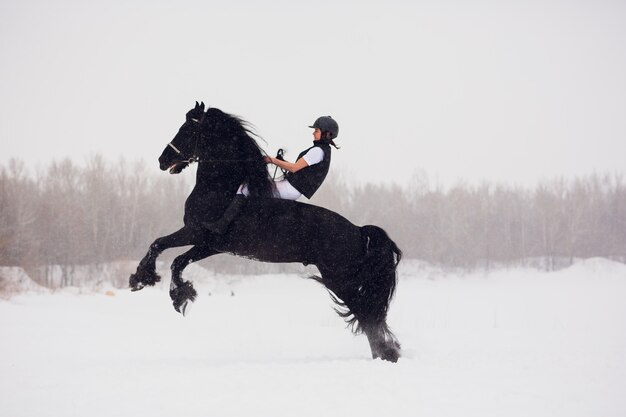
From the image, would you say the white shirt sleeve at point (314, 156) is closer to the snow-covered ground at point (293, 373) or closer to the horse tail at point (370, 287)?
the horse tail at point (370, 287)

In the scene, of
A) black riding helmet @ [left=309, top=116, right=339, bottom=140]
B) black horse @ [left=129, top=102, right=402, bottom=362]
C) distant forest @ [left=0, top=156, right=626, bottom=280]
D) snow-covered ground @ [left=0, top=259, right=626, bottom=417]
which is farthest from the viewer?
distant forest @ [left=0, top=156, right=626, bottom=280]

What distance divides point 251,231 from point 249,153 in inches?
35.7

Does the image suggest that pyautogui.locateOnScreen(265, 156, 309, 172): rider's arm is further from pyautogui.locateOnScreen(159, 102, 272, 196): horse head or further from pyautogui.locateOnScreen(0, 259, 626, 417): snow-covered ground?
pyautogui.locateOnScreen(0, 259, 626, 417): snow-covered ground

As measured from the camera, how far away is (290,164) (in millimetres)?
6434

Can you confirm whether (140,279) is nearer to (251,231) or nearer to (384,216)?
(251,231)

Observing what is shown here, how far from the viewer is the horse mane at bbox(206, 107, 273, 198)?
640 cm

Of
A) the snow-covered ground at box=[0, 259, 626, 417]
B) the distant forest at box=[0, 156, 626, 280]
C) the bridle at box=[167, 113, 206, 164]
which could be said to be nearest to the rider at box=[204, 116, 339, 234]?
the bridle at box=[167, 113, 206, 164]

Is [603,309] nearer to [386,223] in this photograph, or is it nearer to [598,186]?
[386,223]

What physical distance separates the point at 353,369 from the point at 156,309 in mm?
15058

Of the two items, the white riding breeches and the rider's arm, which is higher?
the rider's arm

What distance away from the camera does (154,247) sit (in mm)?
6047

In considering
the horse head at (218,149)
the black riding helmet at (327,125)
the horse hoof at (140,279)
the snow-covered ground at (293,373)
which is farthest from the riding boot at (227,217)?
the snow-covered ground at (293,373)

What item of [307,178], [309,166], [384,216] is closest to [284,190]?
[307,178]

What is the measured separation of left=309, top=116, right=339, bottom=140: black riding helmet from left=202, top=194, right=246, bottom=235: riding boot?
131cm
